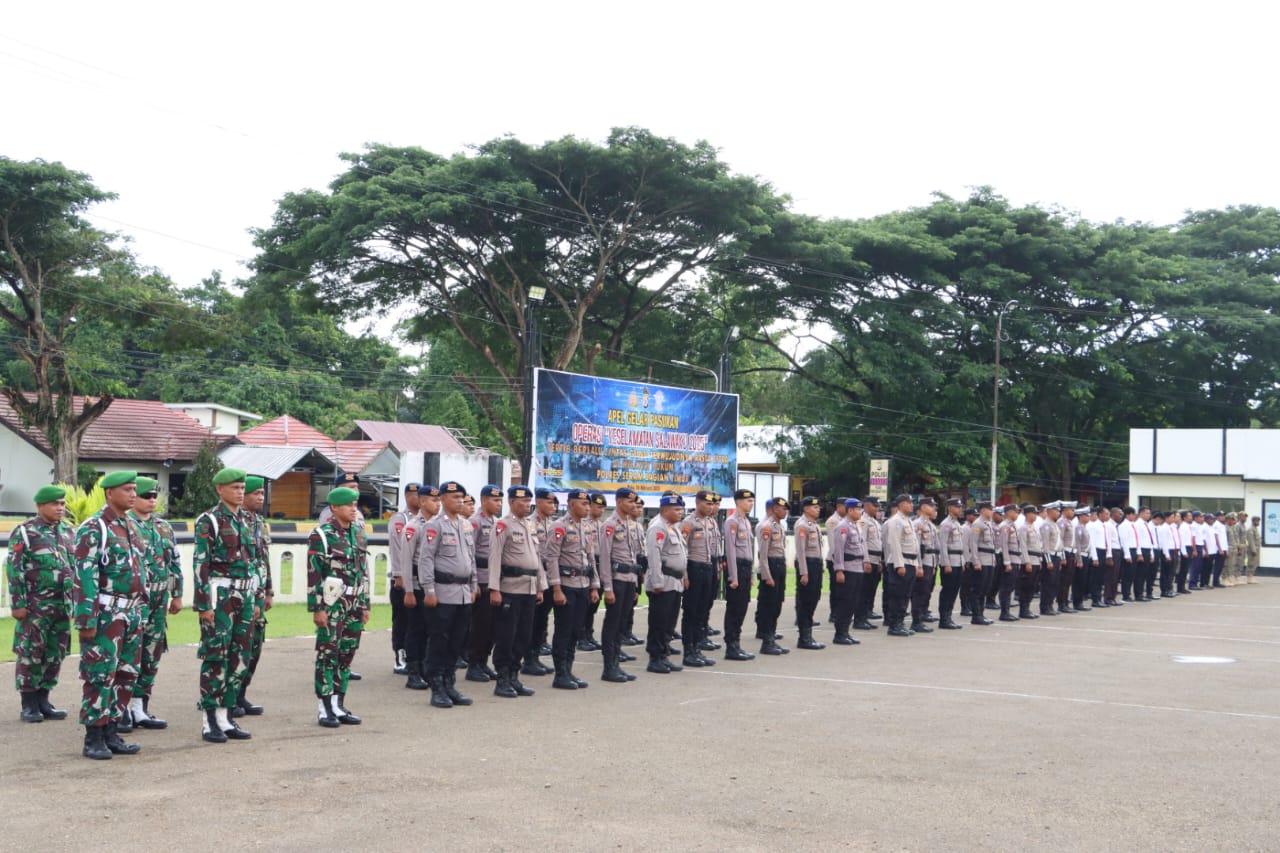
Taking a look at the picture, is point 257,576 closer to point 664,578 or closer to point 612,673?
point 612,673

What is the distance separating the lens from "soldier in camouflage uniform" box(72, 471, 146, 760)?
712 cm

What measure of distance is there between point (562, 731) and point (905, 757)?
2.24 meters

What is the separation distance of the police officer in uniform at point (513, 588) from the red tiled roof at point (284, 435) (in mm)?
39974

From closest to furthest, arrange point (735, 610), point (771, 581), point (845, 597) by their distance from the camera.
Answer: point (735, 610)
point (771, 581)
point (845, 597)

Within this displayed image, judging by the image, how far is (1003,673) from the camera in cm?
1173

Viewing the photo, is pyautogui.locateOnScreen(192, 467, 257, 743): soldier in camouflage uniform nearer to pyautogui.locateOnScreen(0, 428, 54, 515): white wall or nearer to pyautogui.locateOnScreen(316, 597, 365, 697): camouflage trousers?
pyautogui.locateOnScreen(316, 597, 365, 697): camouflage trousers

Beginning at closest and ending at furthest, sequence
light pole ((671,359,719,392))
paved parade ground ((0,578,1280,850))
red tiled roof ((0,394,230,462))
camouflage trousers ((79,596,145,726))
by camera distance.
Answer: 1. paved parade ground ((0,578,1280,850))
2. camouflage trousers ((79,596,145,726))
3. light pole ((671,359,719,392))
4. red tiled roof ((0,394,230,462))

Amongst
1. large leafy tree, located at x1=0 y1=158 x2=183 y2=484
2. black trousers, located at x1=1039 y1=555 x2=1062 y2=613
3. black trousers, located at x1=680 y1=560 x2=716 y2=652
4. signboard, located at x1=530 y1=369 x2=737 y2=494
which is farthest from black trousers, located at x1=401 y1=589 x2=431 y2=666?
large leafy tree, located at x1=0 y1=158 x2=183 y2=484

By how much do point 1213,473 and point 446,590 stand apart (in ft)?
95.8

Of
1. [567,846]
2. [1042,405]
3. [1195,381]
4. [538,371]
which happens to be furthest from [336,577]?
[1195,381]

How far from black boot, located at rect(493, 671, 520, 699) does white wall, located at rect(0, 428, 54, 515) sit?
1474 inches

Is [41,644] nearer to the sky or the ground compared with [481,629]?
nearer to the sky

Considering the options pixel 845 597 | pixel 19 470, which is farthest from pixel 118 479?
pixel 19 470

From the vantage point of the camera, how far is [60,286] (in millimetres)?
31719
